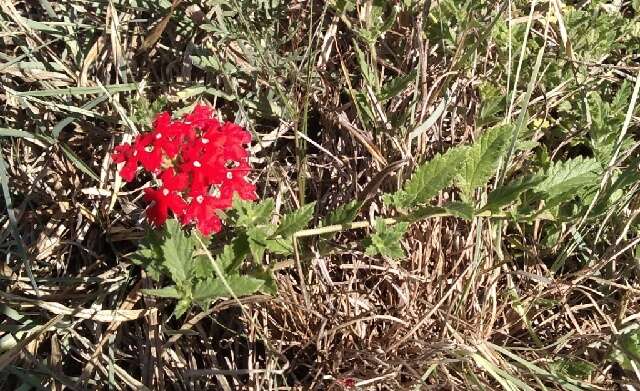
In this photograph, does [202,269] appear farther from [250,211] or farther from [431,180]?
[431,180]

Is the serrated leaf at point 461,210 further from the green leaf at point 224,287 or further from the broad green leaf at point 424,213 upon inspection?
the green leaf at point 224,287

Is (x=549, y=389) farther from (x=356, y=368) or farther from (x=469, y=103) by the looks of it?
(x=469, y=103)

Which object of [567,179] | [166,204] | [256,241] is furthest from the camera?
[567,179]

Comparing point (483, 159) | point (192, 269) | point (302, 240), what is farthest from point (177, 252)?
point (483, 159)

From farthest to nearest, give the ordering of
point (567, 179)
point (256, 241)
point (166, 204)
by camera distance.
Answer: point (567, 179)
point (256, 241)
point (166, 204)

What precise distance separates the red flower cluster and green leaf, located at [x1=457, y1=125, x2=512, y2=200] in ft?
1.56

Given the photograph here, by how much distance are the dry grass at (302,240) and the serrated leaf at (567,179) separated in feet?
0.64

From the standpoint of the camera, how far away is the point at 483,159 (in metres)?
1.57

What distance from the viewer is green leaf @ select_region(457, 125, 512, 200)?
5.11 feet

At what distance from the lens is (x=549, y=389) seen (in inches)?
70.7

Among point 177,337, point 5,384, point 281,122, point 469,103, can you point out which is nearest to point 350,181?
point 281,122

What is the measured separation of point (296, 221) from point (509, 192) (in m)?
0.47

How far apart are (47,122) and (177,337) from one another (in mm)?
781

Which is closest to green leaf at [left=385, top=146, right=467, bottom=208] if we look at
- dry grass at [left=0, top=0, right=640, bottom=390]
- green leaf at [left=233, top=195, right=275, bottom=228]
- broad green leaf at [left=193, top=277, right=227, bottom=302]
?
dry grass at [left=0, top=0, right=640, bottom=390]
